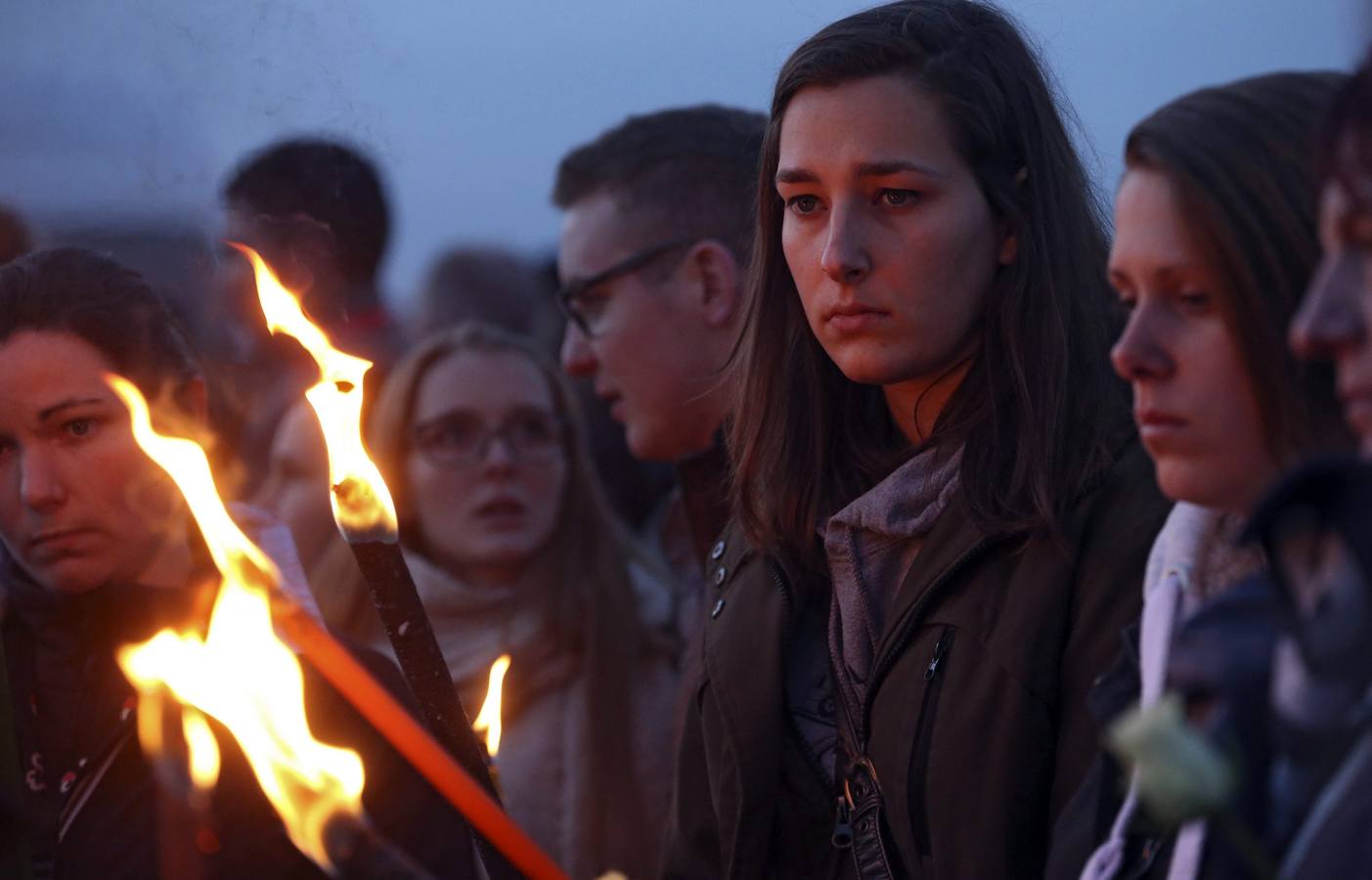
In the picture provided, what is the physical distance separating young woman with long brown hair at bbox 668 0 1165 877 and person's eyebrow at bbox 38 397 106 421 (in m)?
1.26

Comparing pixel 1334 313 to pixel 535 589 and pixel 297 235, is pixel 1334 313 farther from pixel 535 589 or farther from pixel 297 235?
pixel 535 589

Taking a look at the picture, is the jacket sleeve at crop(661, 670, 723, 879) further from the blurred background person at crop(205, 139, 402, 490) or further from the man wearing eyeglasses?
the blurred background person at crop(205, 139, 402, 490)

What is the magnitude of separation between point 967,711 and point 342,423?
109cm

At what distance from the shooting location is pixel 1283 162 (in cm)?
196

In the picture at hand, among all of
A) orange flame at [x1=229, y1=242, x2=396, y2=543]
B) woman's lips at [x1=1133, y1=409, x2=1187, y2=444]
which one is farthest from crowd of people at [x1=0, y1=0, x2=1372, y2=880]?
orange flame at [x1=229, y1=242, x2=396, y2=543]

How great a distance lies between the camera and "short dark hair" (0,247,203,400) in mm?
2867

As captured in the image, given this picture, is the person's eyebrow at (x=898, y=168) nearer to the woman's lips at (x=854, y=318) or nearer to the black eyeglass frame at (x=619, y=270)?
the woman's lips at (x=854, y=318)

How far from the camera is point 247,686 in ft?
6.26

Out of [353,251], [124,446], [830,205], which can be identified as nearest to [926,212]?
[830,205]

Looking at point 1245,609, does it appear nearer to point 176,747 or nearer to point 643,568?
point 176,747

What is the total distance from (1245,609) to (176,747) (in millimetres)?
1777

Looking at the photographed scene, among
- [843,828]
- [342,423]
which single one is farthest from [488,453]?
[342,423]

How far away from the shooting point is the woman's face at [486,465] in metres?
4.56

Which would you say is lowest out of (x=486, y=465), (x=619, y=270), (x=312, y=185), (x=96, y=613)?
(x=486, y=465)
